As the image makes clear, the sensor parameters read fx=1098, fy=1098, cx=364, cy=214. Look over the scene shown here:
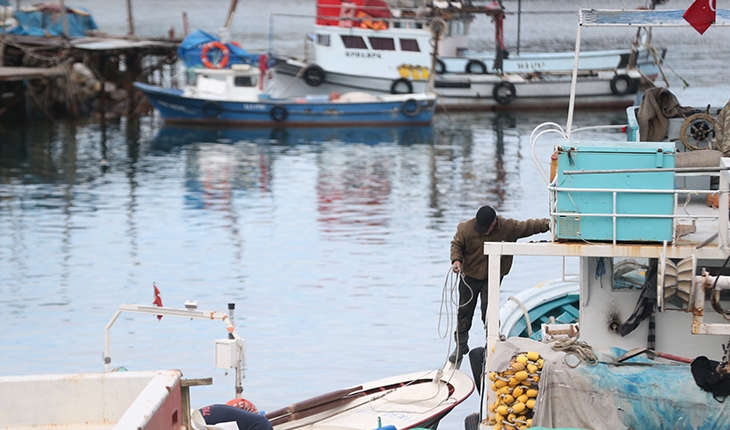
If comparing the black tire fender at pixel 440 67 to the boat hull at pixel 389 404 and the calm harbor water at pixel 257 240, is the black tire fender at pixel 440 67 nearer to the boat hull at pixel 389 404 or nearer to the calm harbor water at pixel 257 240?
the calm harbor water at pixel 257 240

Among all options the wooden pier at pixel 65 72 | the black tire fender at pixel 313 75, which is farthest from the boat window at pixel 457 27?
the wooden pier at pixel 65 72

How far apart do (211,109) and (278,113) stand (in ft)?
8.29

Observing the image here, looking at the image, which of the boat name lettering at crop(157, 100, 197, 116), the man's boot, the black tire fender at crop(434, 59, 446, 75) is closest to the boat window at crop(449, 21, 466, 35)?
the black tire fender at crop(434, 59, 446, 75)

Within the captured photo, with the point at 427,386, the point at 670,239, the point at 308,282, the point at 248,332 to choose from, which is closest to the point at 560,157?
the point at 670,239

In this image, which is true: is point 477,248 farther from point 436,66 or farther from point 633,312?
point 436,66

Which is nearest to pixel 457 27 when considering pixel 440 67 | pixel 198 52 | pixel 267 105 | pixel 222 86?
pixel 440 67

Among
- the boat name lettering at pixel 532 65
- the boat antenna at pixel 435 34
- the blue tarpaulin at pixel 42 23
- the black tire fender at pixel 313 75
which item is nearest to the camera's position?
the boat antenna at pixel 435 34

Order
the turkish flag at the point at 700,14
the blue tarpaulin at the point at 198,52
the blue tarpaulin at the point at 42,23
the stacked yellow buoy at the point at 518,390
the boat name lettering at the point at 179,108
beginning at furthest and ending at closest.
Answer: the blue tarpaulin at the point at 42,23 < the boat name lettering at the point at 179,108 < the blue tarpaulin at the point at 198,52 < the turkish flag at the point at 700,14 < the stacked yellow buoy at the point at 518,390

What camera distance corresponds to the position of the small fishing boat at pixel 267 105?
134 ft

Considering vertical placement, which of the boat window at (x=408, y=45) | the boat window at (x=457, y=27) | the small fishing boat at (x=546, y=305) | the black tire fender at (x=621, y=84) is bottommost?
the small fishing boat at (x=546, y=305)

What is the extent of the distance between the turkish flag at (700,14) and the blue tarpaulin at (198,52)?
31628 millimetres

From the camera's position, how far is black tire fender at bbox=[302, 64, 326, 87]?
145 feet

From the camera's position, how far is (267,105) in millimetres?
40906

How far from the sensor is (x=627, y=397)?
897cm
